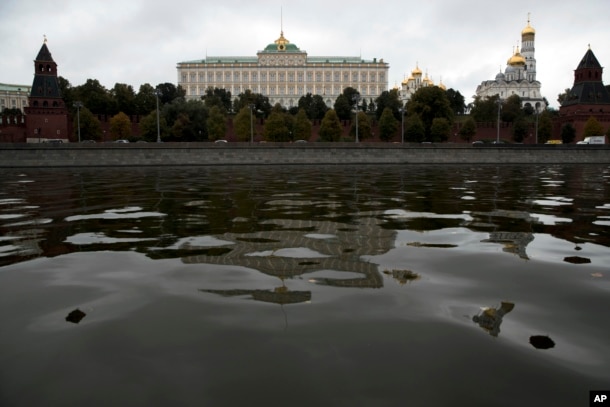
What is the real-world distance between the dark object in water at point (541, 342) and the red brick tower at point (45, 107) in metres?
65.8

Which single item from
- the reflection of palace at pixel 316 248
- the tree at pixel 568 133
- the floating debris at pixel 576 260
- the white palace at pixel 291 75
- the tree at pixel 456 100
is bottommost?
the floating debris at pixel 576 260

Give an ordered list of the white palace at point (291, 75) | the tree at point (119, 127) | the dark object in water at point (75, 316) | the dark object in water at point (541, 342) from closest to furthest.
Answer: the dark object in water at point (541, 342), the dark object in water at point (75, 316), the tree at point (119, 127), the white palace at point (291, 75)

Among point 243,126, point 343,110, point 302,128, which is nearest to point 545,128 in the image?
point 343,110

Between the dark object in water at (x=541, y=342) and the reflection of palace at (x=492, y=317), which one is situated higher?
the reflection of palace at (x=492, y=317)

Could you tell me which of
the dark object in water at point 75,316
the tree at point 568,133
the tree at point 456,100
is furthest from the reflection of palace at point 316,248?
the tree at point 456,100

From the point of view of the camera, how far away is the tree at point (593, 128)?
65.9 metres

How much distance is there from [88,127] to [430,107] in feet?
148

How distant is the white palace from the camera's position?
134500 millimetres

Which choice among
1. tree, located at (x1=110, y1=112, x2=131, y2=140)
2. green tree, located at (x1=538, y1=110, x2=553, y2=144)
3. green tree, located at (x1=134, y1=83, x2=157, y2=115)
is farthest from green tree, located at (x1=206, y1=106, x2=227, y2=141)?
green tree, located at (x1=538, y1=110, x2=553, y2=144)

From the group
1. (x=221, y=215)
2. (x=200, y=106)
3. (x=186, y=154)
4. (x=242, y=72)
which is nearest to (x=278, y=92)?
(x=242, y=72)

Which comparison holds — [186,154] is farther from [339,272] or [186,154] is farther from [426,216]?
[339,272]

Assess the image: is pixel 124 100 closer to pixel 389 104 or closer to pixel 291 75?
pixel 389 104

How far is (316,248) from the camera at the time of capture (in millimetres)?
6602

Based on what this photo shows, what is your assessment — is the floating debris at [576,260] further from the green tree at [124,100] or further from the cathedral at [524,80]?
the cathedral at [524,80]
